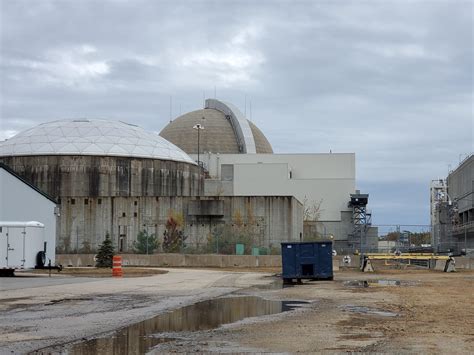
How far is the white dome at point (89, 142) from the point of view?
72312mm

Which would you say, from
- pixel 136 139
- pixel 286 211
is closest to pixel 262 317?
pixel 286 211

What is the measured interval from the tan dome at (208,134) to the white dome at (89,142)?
26550 mm

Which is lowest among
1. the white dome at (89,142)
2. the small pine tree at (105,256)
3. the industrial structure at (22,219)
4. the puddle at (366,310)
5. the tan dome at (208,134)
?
the puddle at (366,310)

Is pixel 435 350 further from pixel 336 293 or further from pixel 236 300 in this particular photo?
pixel 336 293

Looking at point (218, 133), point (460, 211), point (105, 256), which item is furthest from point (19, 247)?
point (218, 133)

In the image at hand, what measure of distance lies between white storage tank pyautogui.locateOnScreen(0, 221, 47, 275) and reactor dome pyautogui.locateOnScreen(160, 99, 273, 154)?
74.2 meters

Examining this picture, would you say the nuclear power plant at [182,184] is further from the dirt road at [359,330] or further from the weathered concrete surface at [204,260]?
the dirt road at [359,330]

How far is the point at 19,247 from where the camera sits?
31.2m

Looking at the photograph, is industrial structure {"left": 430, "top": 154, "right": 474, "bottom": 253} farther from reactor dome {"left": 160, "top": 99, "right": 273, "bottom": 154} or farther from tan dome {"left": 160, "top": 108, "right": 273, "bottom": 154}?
tan dome {"left": 160, "top": 108, "right": 273, "bottom": 154}

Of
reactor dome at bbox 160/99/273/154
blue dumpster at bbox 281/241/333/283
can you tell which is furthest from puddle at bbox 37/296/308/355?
reactor dome at bbox 160/99/273/154

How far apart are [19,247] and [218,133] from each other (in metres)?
78.7

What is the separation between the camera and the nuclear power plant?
198 feet

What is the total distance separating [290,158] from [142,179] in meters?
30.1

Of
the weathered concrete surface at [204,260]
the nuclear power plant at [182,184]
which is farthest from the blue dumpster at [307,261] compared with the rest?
the nuclear power plant at [182,184]
